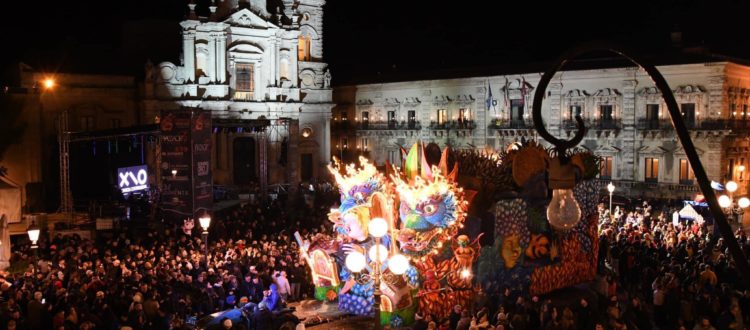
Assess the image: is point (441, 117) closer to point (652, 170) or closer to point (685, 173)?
point (652, 170)

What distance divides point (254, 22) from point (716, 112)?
24.5 m

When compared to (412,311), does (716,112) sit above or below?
above

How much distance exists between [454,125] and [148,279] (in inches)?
1157

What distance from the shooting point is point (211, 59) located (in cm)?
3797

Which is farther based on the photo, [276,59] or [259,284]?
[276,59]

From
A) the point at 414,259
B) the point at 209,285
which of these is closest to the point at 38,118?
the point at 209,285

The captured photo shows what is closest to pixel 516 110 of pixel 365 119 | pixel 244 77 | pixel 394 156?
pixel 394 156

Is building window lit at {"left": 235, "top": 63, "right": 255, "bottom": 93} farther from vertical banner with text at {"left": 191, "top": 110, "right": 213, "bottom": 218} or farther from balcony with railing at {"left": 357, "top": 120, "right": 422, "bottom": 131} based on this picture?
vertical banner with text at {"left": 191, "top": 110, "right": 213, "bottom": 218}

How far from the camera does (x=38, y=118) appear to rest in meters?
31.4

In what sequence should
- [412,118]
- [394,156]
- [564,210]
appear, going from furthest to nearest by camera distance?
1. [394,156]
2. [412,118]
3. [564,210]

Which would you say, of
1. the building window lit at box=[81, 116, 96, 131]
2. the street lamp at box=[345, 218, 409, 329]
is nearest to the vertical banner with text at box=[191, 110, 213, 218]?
the street lamp at box=[345, 218, 409, 329]

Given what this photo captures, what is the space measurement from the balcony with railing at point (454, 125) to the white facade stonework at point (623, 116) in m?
0.07

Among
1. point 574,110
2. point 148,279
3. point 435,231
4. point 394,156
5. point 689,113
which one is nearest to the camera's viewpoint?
point 435,231

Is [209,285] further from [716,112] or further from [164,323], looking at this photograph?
[716,112]
